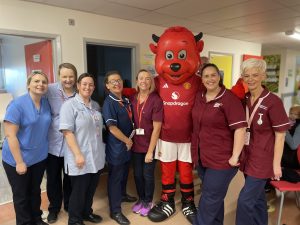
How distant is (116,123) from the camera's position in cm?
198

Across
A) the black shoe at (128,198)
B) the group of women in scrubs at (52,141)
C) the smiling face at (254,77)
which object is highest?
the smiling face at (254,77)

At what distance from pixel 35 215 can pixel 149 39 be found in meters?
2.78

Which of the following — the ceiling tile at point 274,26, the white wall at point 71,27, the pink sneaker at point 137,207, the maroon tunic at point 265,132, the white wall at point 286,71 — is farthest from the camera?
the white wall at point 286,71

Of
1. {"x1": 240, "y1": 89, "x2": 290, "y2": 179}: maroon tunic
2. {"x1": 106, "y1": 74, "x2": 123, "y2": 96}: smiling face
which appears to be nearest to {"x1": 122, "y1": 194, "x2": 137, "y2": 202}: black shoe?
{"x1": 106, "y1": 74, "x2": 123, "y2": 96}: smiling face

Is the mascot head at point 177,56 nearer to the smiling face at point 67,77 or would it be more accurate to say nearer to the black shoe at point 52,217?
the smiling face at point 67,77

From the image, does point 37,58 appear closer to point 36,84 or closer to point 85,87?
point 36,84

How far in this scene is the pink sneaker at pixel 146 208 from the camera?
225 cm

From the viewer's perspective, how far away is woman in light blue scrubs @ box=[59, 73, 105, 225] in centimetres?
175

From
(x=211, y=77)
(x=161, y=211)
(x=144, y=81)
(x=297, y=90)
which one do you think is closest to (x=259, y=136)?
(x=211, y=77)

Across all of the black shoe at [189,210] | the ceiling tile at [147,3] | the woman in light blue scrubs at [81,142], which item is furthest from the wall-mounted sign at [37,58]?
the black shoe at [189,210]

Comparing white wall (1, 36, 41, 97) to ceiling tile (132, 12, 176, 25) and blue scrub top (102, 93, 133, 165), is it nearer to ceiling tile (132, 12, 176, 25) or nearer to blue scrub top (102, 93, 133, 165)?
ceiling tile (132, 12, 176, 25)

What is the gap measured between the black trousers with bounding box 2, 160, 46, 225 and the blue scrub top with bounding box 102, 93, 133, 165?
52 centimetres

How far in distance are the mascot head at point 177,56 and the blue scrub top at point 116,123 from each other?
44cm

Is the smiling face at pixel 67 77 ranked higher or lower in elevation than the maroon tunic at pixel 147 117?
higher
